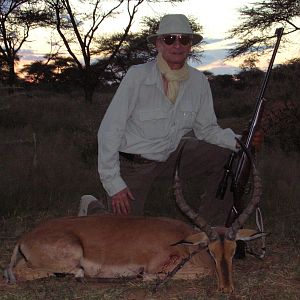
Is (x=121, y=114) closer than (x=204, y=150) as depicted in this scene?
Yes

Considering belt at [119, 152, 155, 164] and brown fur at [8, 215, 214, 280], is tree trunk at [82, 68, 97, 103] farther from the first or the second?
brown fur at [8, 215, 214, 280]

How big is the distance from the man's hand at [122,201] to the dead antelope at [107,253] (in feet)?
1.15

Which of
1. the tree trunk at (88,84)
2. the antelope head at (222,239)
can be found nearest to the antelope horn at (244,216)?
the antelope head at (222,239)

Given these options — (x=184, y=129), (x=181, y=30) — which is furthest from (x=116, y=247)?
(x=181, y=30)

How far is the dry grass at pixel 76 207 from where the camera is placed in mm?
3998

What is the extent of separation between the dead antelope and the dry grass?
97mm

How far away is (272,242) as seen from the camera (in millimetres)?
5281

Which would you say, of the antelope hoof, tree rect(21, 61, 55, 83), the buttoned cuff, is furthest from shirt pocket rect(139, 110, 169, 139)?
tree rect(21, 61, 55, 83)

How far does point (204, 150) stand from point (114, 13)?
18.3 m

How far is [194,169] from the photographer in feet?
17.6

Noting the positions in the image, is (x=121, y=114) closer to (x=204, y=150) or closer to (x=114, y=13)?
(x=204, y=150)

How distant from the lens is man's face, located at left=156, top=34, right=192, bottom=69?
16.0 feet

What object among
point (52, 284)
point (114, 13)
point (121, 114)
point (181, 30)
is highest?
point (114, 13)

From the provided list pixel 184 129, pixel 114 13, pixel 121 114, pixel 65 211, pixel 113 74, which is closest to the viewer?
pixel 121 114
